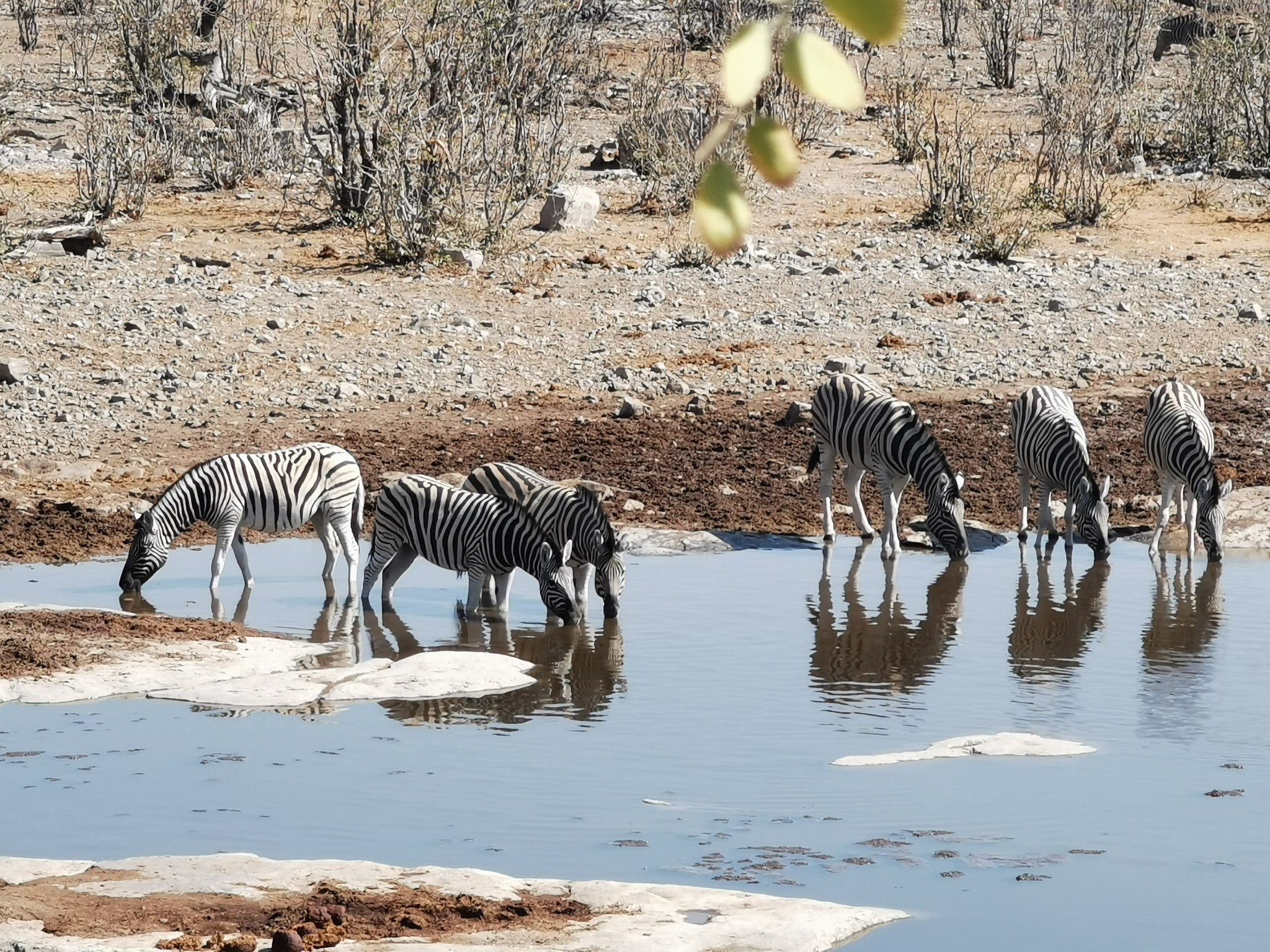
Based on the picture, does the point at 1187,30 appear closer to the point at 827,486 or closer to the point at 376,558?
the point at 827,486

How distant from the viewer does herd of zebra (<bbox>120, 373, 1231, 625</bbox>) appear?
9.70 m

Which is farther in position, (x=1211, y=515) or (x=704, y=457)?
(x=704, y=457)

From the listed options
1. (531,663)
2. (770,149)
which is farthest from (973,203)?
(770,149)

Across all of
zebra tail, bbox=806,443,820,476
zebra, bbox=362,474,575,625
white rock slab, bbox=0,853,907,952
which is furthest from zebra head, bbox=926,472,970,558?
white rock slab, bbox=0,853,907,952

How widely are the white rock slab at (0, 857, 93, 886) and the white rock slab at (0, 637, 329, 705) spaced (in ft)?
7.99

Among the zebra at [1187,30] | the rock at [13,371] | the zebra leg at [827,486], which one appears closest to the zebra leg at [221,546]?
the zebra leg at [827,486]

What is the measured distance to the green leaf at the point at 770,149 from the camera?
1226mm

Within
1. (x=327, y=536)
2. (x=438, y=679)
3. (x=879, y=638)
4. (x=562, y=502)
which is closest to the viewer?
(x=438, y=679)

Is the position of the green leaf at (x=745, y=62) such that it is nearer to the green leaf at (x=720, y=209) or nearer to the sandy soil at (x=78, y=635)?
the green leaf at (x=720, y=209)

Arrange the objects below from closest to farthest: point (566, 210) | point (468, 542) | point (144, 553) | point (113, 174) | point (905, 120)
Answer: point (468, 542) → point (144, 553) → point (113, 174) → point (566, 210) → point (905, 120)

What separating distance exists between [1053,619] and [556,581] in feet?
9.38

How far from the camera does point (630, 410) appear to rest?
50.5ft

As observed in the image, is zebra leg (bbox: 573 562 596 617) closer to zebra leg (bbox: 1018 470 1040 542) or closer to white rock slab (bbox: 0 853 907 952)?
zebra leg (bbox: 1018 470 1040 542)

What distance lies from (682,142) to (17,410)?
1128cm
